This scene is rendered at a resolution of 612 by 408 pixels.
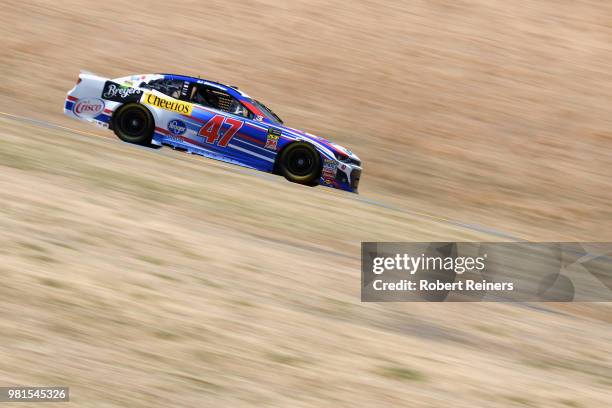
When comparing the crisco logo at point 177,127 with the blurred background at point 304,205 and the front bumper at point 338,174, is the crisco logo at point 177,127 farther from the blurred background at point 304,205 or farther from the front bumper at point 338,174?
the front bumper at point 338,174

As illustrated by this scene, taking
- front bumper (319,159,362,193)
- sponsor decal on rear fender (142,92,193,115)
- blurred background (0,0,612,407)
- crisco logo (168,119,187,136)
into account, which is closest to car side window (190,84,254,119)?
sponsor decal on rear fender (142,92,193,115)

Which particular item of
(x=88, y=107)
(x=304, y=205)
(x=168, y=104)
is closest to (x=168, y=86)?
(x=168, y=104)

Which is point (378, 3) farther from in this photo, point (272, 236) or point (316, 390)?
point (316, 390)

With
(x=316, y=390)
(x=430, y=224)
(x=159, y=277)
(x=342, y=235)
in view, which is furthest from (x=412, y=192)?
(x=316, y=390)

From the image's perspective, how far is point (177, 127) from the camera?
14.1 meters

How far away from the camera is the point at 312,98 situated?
1928cm

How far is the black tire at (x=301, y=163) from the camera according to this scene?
14.0 meters

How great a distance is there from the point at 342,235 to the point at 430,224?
2.49 meters

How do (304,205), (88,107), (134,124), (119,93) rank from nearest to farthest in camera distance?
1. (304,205)
2. (119,93)
3. (134,124)
4. (88,107)

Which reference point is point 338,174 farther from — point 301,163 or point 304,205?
point 304,205

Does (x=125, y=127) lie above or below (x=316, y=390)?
above

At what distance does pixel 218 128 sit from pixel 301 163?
4.66 feet

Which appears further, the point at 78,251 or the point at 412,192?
the point at 412,192

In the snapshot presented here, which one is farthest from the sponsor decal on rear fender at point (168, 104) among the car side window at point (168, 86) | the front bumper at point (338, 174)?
the front bumper at point (338, 174)
